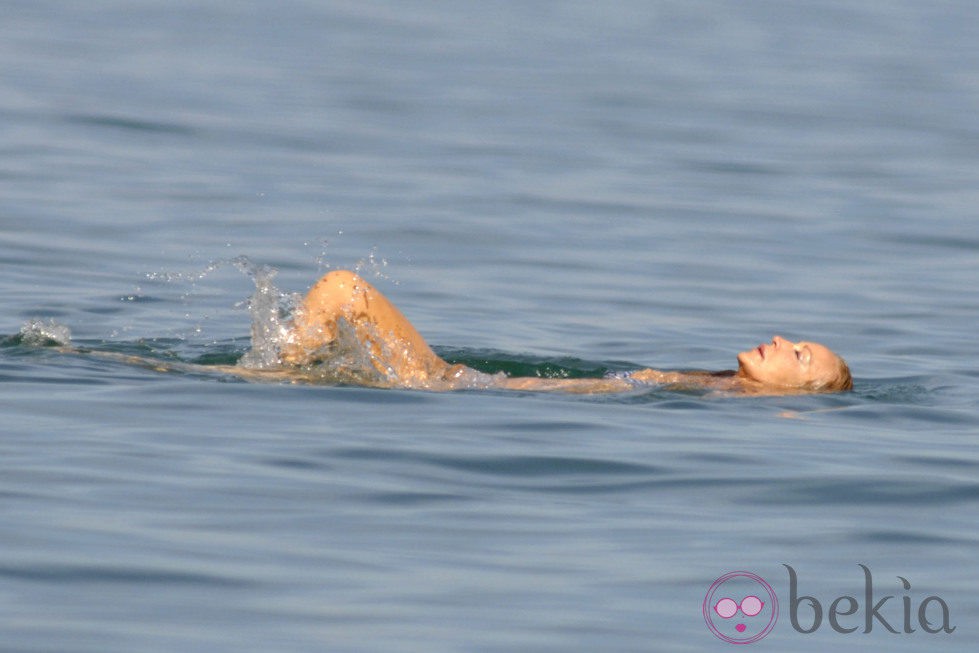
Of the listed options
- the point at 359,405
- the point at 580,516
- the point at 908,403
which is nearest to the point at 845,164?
the point at 908,403

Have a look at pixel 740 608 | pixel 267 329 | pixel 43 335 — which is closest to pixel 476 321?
pixel 267 329

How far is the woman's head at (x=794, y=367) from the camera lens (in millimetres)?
11898

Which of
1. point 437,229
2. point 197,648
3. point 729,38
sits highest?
point 729,38

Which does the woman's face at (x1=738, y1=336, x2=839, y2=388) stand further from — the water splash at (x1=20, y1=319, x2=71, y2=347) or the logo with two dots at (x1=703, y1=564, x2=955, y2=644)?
the logo with two dots at (x1=703, y1=564, x2=955, y2=644)

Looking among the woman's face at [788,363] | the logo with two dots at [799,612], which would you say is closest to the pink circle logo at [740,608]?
the logo with two dots at [799,612]

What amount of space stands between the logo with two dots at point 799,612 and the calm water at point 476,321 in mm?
55

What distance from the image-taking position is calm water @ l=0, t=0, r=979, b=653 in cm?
762

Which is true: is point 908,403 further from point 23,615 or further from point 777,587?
point 23,615

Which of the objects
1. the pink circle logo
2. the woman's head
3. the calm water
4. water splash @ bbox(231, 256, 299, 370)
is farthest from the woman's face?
the pink circle logo

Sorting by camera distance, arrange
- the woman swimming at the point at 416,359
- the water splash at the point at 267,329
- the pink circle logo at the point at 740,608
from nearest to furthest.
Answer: the pink circle logo at the point at 740,608 < the woman swimming at the point at 416,359 < the water splash at the point at 267,329

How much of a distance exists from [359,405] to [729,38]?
968 inches

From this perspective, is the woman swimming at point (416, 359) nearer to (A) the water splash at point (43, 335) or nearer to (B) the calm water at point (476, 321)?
(B) the calm water at point (476, 321)

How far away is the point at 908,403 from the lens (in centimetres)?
1195

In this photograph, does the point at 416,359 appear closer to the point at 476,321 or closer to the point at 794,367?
the point at 794,367
